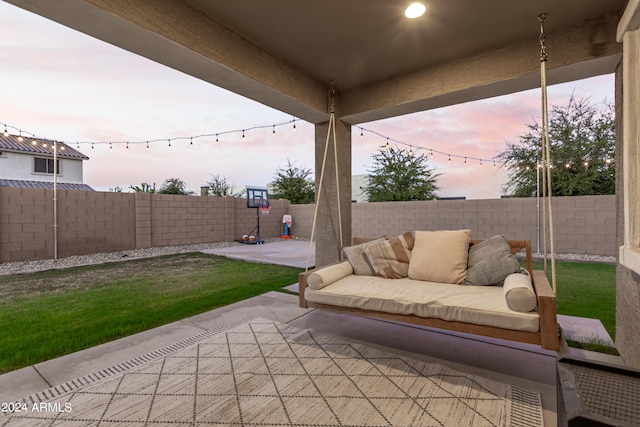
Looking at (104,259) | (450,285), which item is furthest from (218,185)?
(450,285)

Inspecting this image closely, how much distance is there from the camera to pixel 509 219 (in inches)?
271

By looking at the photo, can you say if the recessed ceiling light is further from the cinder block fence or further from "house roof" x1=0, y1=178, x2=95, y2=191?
"house roof" x1=0, y1=178, x2=95, y2=191

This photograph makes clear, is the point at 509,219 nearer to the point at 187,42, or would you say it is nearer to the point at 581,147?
the point at 581,147

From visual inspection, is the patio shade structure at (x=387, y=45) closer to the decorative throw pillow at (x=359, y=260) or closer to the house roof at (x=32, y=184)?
the decorative throw pillow at (x=359, y=260)

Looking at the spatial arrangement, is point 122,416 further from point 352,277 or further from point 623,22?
point 623,22

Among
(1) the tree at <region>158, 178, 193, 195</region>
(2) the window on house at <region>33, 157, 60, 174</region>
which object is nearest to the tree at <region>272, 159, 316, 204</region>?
(1) the tree at <region>158, 178, 193, 195</region>

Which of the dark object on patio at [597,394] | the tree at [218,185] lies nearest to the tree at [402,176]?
the tree at [218,185]

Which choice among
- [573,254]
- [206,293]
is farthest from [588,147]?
[206,293]

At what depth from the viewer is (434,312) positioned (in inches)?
74.7

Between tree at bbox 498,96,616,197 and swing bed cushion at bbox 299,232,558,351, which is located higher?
tree at bbox 498,96,616,197

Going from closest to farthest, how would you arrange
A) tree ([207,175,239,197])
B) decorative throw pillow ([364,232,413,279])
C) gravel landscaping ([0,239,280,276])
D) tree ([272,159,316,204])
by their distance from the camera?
1. decorative throw pillow ([364,232,413,279])
2. gravel landscaping ([0,239,280,276])
3. tree ([272,159,316,204])
4. tree ([207,175,239,197])

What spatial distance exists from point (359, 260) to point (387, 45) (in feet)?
6.42

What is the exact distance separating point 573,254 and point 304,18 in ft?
23.2

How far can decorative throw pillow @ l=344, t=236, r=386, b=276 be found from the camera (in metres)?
2.82
